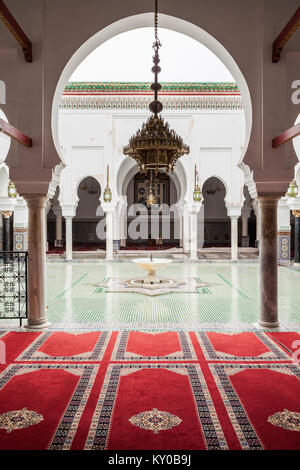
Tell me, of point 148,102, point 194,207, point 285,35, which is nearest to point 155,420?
point 285,35

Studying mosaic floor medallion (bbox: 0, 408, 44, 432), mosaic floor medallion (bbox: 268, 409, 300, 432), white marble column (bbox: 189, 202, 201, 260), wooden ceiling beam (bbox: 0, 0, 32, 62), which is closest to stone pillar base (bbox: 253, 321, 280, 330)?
mosaic floor medallion (bbox: 268, 409, 300, 432)

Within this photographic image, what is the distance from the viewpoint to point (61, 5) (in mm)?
3811

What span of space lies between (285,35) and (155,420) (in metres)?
3.32

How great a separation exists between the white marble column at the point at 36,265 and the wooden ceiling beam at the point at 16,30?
4.68 ft

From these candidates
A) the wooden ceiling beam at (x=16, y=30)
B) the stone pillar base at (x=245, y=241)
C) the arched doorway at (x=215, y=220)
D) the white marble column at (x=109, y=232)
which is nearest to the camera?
the wooden ceiling beam at (x=16, y=30)

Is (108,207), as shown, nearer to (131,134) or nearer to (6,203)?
(131,134)

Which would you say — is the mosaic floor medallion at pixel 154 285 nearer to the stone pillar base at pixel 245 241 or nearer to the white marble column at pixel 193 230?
the white marble column at pixel 193 230

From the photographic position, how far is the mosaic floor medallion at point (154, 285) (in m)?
6.56

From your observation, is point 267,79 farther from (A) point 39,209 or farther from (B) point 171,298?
(B) point 171,298

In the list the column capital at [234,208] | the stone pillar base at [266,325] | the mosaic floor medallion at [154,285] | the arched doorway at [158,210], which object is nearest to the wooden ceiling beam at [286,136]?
the stone pillar base at [266,325]

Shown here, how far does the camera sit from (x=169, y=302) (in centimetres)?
571

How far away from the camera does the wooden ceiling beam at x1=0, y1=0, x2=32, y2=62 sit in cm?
298

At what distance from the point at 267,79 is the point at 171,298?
3.49 m
